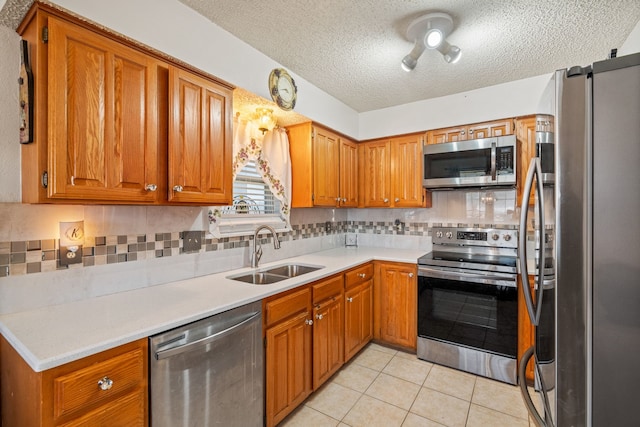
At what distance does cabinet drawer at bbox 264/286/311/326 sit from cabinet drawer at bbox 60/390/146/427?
2.21 ft

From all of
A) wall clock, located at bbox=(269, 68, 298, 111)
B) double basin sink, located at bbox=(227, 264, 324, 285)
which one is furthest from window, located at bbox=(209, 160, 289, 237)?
wall clock, located at bbox=(269, 68, 298, 111)

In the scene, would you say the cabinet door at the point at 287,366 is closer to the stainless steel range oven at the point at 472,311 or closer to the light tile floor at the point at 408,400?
the light tile floor at the point at 408,400

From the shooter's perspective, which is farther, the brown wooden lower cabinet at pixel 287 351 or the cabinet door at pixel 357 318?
the cabinet door at pixel 357 318

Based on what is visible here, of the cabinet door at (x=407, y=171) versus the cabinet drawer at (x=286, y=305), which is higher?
the cabinet door at (x=407, y=171)

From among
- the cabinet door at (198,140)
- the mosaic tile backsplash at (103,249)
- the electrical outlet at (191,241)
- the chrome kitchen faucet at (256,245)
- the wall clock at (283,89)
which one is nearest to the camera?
the mosaic tile backsplash at (103,249)

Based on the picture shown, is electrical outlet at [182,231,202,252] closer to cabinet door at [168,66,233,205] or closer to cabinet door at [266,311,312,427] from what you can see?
cabinet door at [168,66,233,205]

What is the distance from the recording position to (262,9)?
171 centimetres

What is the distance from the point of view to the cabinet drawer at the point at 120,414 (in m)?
0.99

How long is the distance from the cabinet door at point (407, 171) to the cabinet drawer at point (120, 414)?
2.63 meters

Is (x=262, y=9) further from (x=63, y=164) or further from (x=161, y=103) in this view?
(x=63, y=164)

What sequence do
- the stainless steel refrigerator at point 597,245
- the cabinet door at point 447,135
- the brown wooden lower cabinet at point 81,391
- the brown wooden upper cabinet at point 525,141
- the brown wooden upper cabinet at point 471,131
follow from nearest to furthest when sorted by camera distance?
1. the stainless steel refrigerator at point 597,245
2. the brown wooden lower cabinet at point 81,391
3. the brown wooden upper cabinet at point 525,141
4. the brown wooden upper cabinet at point 471,131
5. the cabinet door at point 447,135

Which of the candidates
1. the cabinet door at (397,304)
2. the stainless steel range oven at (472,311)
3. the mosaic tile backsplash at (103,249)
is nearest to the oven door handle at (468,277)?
the stainless steel range oven at (472,311)

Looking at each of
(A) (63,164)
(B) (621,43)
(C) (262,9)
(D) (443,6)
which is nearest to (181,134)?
(A) (63,164)

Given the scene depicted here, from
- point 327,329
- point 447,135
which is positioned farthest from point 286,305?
point 447,135
